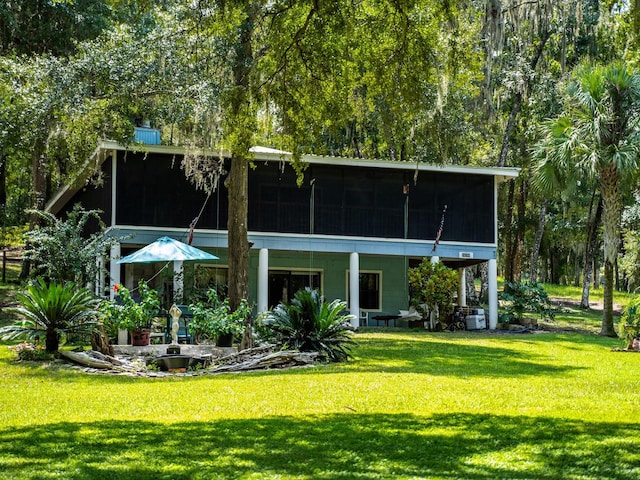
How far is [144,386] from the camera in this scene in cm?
1230

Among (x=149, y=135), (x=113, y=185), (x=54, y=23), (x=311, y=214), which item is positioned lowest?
(x=311, y=214)

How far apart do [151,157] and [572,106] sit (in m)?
11.2

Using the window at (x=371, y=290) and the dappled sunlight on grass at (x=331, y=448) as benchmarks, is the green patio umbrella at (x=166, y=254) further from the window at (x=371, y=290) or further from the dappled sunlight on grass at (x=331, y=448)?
the dappled sunlight on grass at (x=331, y=448)

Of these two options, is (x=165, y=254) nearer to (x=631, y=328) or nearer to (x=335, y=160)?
(x=335, y=160)

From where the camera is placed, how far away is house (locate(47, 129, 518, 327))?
2373 cm

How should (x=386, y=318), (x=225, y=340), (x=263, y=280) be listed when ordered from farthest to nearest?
(x=386, y=318) < (x=263, y=280) < (x=225, y=340)

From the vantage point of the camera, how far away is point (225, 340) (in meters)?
16.9

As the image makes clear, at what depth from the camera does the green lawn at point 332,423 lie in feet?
20.7

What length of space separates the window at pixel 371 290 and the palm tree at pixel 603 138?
293 inches

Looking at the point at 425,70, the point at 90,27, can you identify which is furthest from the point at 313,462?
the point at 90,27

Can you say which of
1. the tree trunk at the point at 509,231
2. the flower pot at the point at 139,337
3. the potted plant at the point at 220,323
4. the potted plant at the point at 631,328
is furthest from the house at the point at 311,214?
the tree trunk at the point at 509,231

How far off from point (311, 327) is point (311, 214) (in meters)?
9.85

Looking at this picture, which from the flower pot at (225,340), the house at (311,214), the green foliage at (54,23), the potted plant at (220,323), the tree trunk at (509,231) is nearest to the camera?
the potted plant at (220,323)

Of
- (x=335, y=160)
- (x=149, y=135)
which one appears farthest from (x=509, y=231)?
(x=149, y=135)
